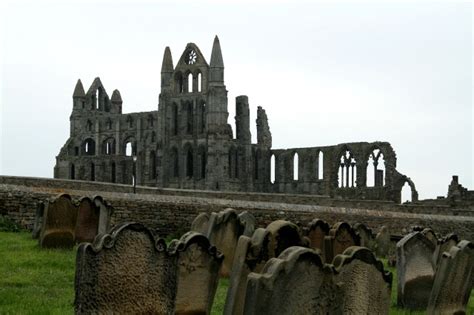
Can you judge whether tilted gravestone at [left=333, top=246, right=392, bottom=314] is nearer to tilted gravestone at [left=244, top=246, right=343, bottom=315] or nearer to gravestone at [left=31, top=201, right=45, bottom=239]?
tilted gravestone at [left=244, top=246, right=343, bottom=315]

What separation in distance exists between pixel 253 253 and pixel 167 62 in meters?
62.7

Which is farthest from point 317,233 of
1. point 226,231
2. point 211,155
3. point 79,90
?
point 79,90

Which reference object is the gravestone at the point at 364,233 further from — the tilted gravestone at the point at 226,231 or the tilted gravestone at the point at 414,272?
the tilted gravestone at the point at 414,272

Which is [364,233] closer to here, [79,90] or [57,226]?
[57,226]

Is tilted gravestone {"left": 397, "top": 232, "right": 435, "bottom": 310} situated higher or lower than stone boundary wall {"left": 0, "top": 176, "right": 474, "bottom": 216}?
lower

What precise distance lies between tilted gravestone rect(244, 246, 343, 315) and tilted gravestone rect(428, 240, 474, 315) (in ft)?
8.61

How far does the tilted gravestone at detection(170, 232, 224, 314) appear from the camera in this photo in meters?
9.48

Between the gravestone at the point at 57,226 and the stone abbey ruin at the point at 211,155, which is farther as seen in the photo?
the stone abbey ruin at the point at 211,155

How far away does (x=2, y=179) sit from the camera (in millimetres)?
29938

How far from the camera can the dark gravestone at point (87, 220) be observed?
15.6 meters

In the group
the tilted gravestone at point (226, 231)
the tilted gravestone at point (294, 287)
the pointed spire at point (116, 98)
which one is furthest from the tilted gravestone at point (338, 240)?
the pointed spire at point (116, 98)

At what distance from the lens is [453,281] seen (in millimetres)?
10531

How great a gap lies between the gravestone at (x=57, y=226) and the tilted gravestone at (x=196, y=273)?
611cm

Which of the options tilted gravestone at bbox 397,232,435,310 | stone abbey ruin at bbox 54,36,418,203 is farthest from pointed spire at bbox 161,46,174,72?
tilted gravestone at bbox 397,232,435,310
